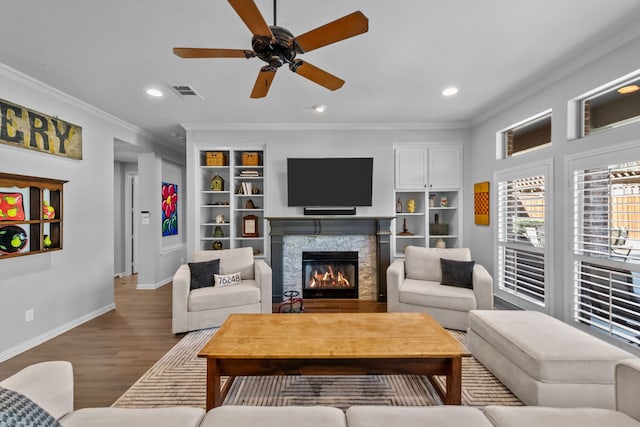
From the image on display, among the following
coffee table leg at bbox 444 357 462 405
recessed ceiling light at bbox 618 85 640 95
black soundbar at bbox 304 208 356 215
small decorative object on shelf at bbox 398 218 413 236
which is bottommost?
coffee table leg at bbox 444 357 462 405

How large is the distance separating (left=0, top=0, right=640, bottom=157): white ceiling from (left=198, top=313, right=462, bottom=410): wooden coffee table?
2.29 metres

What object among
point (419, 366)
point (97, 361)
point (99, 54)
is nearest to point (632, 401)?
point (419, 366)

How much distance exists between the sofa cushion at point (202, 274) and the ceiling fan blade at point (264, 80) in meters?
2.26

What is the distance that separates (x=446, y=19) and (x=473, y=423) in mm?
2449

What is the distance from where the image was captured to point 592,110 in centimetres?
269

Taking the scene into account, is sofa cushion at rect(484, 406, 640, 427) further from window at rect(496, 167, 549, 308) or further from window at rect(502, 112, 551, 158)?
window at rect(502, 112, 551, 158)

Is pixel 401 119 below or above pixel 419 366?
above

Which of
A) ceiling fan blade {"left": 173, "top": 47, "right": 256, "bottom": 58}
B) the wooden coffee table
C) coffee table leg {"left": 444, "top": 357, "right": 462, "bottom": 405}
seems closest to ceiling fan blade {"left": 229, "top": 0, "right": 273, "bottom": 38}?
ceiling fan blade {"left": 173, "top": 47, "right": 256, "bottom": 58}

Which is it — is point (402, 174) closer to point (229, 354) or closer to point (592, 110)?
point (592, 110)

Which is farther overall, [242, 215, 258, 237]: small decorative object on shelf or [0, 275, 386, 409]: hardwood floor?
[242, 215, 258, 237]: small decorative object on shelf

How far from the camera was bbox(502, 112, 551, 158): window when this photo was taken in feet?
10.5

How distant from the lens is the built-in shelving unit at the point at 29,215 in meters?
2.63

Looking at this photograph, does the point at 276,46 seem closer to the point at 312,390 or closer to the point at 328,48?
the point at 328,48

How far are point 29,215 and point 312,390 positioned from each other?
3.26 meters
